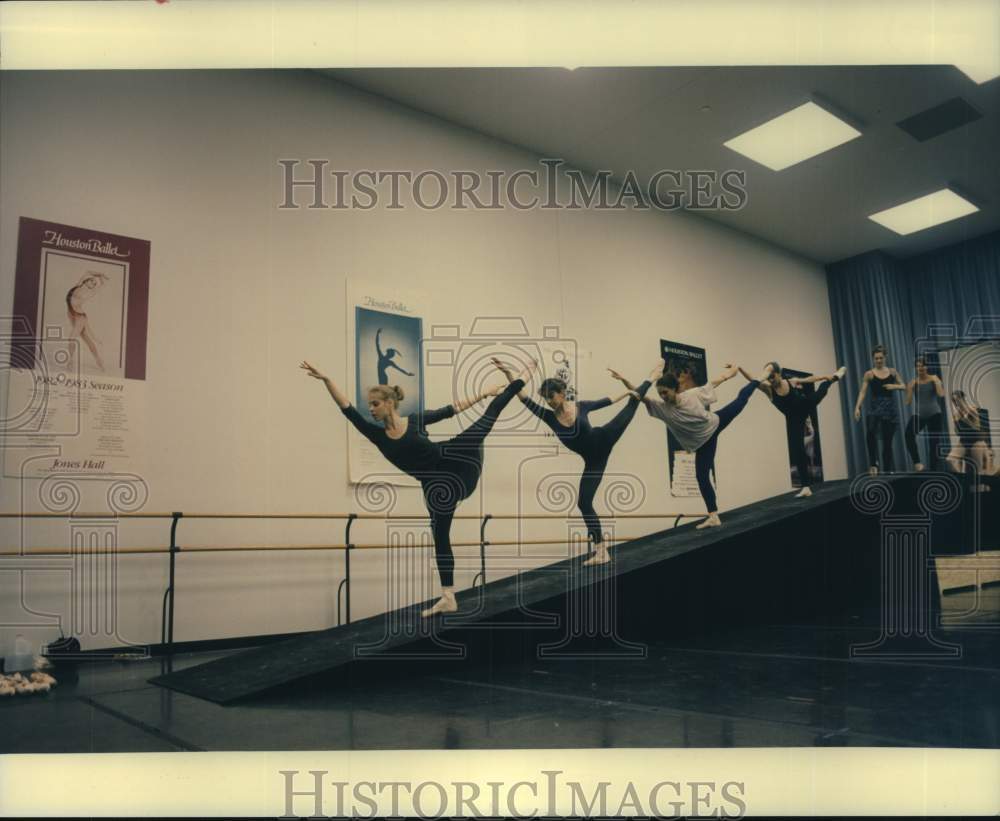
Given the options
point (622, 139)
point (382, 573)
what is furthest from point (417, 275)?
point (382, 573)

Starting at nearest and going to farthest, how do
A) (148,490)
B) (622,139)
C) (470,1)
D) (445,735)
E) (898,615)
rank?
(445,735) < (470,1) < (148,490) < (898,615) < (622,139)

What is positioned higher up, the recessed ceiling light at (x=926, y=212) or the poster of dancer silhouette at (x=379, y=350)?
the recessed ceiling light at (x=926, y=212)

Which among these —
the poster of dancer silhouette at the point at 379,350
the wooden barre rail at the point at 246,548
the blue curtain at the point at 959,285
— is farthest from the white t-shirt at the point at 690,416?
the poster of dancer silhouette at the point at 379,350

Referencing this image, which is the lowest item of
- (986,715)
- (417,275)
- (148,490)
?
(986,715)

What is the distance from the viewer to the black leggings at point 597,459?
502 centimetres

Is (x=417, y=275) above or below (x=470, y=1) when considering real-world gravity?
below

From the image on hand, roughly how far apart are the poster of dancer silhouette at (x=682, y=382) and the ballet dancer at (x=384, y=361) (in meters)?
1.81

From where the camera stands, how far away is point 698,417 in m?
5.55

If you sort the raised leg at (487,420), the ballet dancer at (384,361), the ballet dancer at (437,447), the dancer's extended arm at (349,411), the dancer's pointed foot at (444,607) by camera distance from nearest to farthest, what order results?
1. the dancer's pointed foot at (444,607)
2. the dancer's extended arm at (349,411)
3. the ballet dancer at (437,447)
4. the raised leg at (487,420)
5. the ballet dancer at (384,361)

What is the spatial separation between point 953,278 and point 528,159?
8.56 ft

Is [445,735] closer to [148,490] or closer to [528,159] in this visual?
[148,490]

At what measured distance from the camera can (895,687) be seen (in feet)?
11.1

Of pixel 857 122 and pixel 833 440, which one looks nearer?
pixel 857 122

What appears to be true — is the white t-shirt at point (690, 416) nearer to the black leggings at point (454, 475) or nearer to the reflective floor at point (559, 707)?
the black leggings at point (454, 475)
